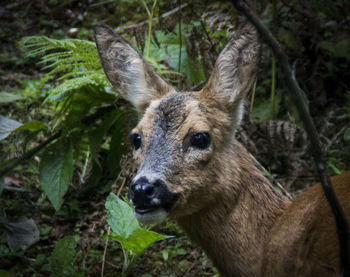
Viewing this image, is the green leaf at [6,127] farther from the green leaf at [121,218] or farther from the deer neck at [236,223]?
the deer neck at [236,223]

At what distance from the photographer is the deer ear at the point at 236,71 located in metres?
3.33

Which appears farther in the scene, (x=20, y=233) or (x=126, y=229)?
(x=20, y=233)

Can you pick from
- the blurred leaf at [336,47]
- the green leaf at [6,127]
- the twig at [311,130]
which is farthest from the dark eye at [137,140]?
the blurred leaf at [336,47]

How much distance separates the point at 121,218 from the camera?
11.4 ft

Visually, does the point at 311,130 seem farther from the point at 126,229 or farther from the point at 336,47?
the point at 336,47

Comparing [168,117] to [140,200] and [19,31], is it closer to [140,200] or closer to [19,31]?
[140,200]

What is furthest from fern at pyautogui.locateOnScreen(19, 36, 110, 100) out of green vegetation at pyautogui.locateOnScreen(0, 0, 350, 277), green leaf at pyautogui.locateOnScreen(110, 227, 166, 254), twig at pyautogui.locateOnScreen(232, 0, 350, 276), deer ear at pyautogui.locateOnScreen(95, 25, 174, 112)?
twig at pyautogui.locateOnScreen(232, 0, 350, 276)

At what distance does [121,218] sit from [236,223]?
97cm

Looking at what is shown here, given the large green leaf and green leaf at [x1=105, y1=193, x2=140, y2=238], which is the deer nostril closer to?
the large green leaf

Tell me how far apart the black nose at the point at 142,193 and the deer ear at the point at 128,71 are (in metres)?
1.24

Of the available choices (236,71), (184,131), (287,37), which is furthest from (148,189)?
(287,37)

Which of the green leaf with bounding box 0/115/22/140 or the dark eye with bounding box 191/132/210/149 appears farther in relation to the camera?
the green leaf with bounding box 0/115/22/140

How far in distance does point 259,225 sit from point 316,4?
197 centimetres

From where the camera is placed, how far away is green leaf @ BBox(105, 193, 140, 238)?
3.39 m
